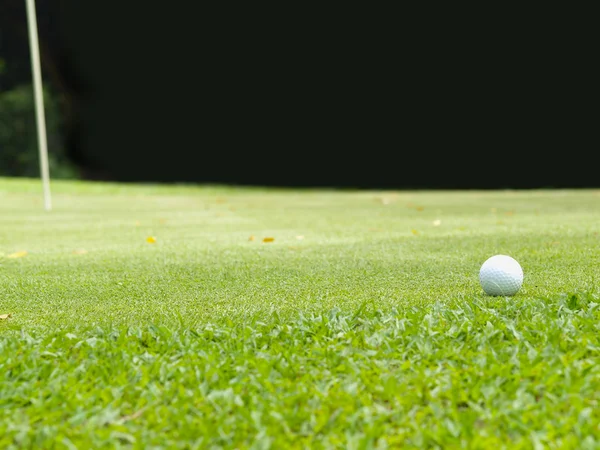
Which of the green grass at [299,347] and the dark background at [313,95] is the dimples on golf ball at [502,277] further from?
the dark background at [313,95]

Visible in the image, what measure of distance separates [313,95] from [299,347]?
19125 millimetres

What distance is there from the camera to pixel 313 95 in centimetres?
2100

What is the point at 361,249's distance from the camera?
458 cm

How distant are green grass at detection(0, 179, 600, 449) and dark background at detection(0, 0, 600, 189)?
1293 centimetres

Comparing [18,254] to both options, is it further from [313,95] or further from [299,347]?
[313,95]

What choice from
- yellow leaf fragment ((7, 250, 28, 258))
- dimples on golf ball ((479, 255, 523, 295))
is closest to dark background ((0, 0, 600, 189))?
yellow leaf fragment ((7, 250, 28, 258))

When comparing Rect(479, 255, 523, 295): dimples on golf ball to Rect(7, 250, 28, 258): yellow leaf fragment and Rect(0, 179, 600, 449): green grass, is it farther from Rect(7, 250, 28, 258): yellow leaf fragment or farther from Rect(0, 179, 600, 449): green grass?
Rect(7, 250, 28, 258): yellow leaf fragment

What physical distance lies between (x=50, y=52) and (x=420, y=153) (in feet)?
42.9

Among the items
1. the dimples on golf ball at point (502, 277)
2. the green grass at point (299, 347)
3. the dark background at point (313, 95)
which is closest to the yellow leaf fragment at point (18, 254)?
the green grass at point (299, 347)

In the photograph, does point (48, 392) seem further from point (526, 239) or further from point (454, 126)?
point (454, 126)

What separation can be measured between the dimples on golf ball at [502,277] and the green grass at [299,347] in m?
0.08

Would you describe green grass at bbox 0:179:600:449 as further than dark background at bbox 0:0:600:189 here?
No

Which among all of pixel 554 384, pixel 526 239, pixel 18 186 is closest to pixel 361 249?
pixel 526 239

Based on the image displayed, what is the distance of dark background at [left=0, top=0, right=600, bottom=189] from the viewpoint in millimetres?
18031
